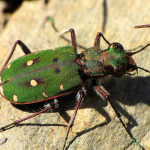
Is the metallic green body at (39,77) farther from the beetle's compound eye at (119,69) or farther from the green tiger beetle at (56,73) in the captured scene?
the beetle's compound eye at (119,69)

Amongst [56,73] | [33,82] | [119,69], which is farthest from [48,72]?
[119,69]

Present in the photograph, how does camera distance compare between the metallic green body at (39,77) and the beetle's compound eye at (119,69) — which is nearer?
the metallic green body at (39,77)

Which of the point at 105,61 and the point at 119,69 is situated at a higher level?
the point at 105,61

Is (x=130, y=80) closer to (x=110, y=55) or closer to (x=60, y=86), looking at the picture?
(x=110, y=55)

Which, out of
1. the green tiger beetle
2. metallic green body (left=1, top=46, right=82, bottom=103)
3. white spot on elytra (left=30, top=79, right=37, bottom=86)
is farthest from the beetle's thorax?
white spot on elytra (left=30, top=79, right=37, bottom=86)

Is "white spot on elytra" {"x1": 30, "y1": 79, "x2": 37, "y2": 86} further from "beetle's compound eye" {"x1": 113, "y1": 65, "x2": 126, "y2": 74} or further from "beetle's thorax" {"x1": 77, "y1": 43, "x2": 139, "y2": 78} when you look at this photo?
"beetle's compound eye" {"x1": 113, "y1": 65, "x2": 126, "y2": 74}

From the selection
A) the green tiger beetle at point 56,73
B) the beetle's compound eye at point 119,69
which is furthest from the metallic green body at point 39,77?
the beetle's compound eye at point 119,69

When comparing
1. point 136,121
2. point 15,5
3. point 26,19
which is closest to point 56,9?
point 26,19

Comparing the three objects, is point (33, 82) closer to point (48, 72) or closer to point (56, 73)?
point (48, 72)
